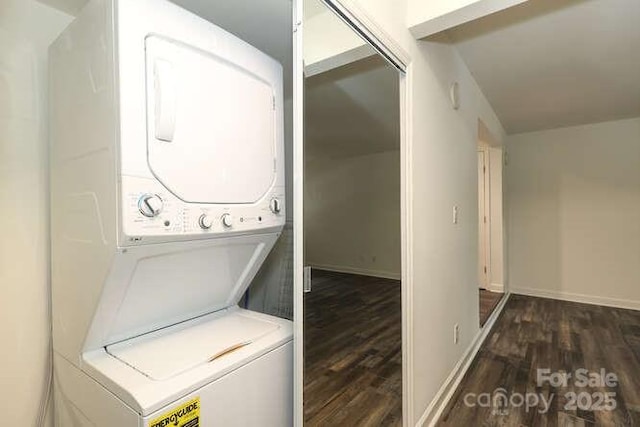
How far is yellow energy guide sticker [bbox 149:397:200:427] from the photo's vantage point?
70 centimetres

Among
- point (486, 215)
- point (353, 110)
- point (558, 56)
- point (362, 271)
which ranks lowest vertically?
point (362, 271)

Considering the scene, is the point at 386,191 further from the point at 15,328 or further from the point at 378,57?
the point at 15,328

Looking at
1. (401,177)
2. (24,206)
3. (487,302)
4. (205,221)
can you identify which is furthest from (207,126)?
(487,302)

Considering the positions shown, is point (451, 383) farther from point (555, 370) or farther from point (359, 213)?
point (359, 213)

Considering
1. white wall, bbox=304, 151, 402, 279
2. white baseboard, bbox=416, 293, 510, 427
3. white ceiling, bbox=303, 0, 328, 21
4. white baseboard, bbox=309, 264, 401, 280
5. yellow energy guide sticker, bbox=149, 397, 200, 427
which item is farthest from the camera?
white baseboard, bbox=416, 293, 510, 427

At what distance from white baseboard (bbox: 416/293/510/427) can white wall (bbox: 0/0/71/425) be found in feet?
5.64

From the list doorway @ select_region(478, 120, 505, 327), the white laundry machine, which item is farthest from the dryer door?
doorway @ select_region(478, 120, 505, 327)

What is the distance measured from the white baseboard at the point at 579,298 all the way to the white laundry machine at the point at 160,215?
4.48m

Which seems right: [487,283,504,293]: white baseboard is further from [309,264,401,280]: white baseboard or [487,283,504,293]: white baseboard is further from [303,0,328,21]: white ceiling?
[303,0,328,21]: white ceiling

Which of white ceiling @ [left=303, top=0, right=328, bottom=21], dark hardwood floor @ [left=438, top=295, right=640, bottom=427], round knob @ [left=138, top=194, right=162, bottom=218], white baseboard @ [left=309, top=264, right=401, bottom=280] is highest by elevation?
white ceiling @ [left=303, top=0, right=328, bottom=21]

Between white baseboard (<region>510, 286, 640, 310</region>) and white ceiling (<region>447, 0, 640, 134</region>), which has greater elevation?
white ceiling (<region>447, 0, 640, 134</region>)

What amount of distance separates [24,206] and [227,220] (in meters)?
0.76

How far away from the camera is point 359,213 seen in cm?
188

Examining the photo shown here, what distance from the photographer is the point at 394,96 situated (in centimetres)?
Result: 165
